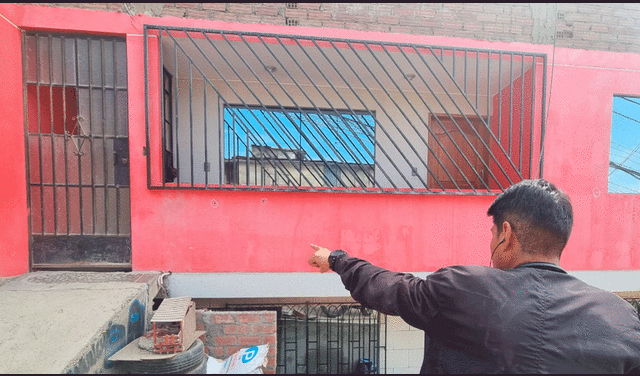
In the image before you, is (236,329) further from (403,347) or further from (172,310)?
(403,347)

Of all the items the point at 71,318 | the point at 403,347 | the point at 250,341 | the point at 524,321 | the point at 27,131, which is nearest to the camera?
the point at 524,321

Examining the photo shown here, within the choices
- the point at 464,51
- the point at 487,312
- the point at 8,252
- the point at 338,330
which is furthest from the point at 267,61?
the point at 338,330

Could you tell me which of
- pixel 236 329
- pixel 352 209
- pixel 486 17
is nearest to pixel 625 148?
pixel 486 17

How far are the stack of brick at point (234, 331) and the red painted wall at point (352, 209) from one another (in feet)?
1.47

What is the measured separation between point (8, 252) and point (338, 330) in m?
A: 4.20

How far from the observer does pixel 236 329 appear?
2.40 meters

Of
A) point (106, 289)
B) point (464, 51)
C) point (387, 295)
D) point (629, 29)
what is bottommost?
point (106, 289)

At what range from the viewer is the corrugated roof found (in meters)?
1.85

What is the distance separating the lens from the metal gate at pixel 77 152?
258cm

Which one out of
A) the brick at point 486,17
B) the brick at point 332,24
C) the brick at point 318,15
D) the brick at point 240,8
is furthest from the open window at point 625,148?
the brick at point 240,8

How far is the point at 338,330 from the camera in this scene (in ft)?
14.6

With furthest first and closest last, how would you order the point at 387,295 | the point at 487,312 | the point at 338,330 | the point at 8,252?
the point at 338,330 → the point at 8,252 → the point at 387,295 → the point at 487,312

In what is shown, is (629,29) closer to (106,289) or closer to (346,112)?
(346,112)

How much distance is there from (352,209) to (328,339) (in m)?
2.96
